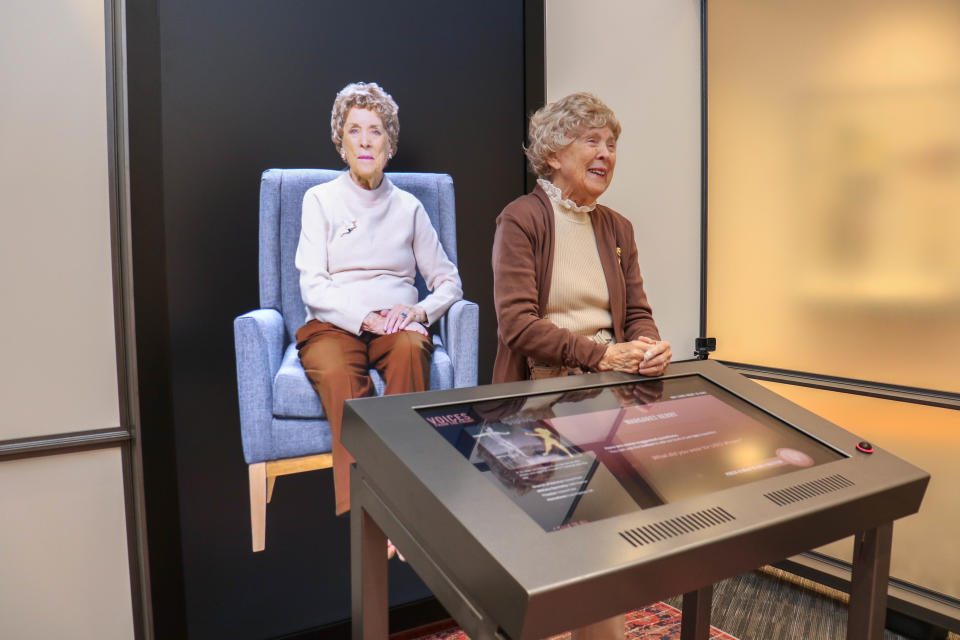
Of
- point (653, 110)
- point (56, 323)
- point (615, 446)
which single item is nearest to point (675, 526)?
point (615, 446)

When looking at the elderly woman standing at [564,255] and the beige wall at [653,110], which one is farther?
the beige wall at [653,110]

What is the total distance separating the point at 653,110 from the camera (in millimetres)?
2947

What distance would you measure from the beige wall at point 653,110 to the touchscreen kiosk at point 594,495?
5.54 ft

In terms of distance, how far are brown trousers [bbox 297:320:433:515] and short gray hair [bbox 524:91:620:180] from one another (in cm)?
80

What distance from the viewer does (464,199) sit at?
235cm

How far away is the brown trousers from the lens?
203 cm

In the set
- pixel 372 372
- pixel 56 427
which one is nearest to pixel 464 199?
pixel 372 372

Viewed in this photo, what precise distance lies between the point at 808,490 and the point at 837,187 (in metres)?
2.03

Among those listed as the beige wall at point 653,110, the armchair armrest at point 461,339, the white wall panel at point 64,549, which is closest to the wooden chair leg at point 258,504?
the white wall panel at point 64,549

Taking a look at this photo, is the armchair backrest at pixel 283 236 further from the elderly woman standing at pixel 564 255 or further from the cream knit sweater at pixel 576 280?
the cream knit sweater at pixel 576 280

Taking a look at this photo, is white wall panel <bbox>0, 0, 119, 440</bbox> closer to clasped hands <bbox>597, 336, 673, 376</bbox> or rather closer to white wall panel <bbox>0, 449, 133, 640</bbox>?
white wall panel <bbox>0, 449, 133, 640</bbox>

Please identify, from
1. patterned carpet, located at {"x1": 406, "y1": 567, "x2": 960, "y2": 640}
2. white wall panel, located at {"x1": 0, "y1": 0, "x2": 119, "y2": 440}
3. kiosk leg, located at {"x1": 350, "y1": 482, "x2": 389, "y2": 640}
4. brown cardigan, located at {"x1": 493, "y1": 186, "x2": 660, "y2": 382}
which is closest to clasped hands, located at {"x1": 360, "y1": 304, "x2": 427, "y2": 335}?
brown cardigan, located at {"x1": 493, "y1": 186, "x2": 660, "y2": 382}

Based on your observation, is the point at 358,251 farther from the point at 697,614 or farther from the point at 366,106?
the point at 697,614

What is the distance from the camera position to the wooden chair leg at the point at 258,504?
6.63ft
